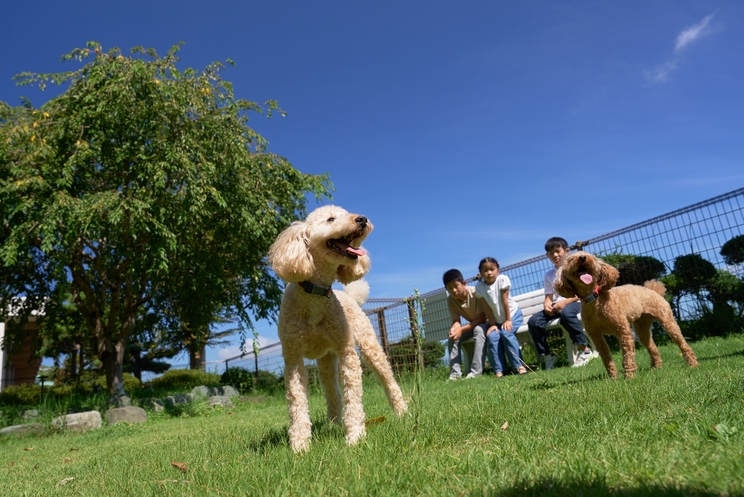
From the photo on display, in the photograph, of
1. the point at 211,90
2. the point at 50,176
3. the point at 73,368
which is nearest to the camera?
the point at 50,176

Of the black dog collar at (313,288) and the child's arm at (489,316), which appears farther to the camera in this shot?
the child's arm at (489,316)

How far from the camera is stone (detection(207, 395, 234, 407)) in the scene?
30.6ft

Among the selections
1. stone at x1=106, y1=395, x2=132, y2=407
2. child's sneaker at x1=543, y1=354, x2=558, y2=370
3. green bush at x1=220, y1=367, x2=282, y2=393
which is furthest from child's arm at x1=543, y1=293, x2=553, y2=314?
green bush at x1=220, y1=367, x2=282, y2=393

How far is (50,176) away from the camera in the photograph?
8250 millimetres

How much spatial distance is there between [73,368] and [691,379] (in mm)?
21134

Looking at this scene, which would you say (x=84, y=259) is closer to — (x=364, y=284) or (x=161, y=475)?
(x=364, y=284)

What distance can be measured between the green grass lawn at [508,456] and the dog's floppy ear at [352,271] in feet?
3.10

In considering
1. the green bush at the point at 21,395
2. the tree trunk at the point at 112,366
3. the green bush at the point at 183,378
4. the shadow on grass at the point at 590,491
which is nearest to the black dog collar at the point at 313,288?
the shadow on grass at the point at 590,491

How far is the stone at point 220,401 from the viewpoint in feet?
30.6

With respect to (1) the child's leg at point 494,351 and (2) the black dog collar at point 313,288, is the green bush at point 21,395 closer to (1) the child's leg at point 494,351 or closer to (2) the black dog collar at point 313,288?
(1) the child's leg at point 494,351

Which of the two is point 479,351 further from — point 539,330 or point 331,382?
point 331,382

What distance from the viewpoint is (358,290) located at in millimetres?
4215

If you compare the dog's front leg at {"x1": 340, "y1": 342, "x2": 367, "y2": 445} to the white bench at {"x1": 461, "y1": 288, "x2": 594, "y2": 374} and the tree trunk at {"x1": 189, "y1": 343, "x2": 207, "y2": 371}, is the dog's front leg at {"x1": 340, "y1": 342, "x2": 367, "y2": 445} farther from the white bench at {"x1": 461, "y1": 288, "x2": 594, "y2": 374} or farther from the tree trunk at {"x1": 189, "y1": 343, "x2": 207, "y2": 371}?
the tree trunk at {"x1": 189, "y1": 343, "x2": 207, "y2": 371}

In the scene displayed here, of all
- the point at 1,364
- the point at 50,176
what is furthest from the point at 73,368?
the point at 50,176
